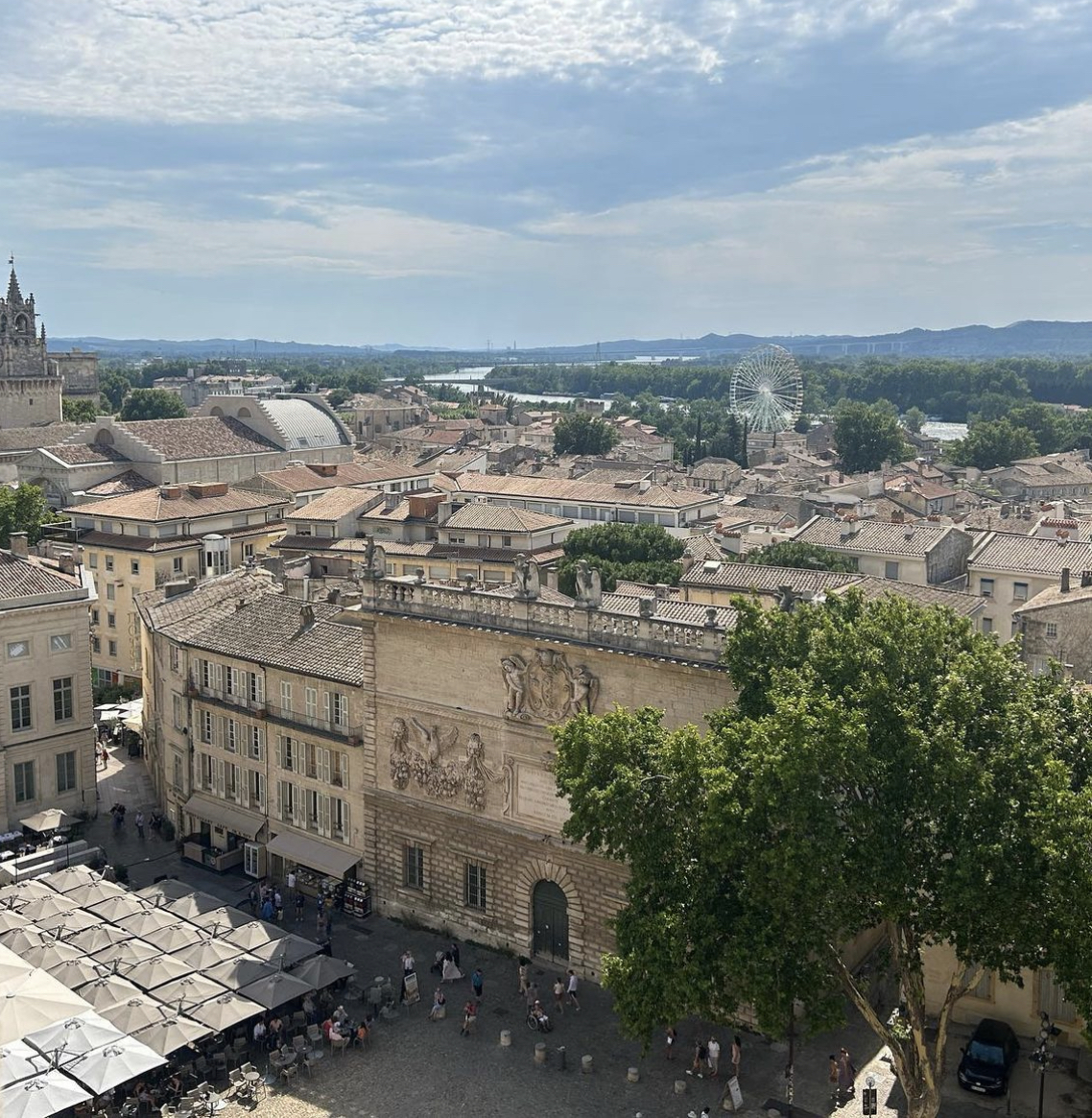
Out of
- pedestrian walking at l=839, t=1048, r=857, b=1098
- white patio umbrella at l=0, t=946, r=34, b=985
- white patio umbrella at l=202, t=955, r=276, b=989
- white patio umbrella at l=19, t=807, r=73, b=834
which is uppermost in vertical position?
white patio umbrella at l=0, t=946, r=34, b=985

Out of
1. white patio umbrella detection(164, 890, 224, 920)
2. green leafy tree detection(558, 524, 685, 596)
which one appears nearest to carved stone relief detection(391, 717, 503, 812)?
white patio umbrella detection(164, 890, 224, 920)

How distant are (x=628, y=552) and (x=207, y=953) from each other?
51.5 metres

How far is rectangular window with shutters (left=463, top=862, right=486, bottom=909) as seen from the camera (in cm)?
3903

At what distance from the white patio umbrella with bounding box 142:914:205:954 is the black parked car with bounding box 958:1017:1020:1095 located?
2086 centimetres

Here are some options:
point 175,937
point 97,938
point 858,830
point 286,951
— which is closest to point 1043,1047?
point 858,830

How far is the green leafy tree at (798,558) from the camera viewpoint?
7900 centimetres

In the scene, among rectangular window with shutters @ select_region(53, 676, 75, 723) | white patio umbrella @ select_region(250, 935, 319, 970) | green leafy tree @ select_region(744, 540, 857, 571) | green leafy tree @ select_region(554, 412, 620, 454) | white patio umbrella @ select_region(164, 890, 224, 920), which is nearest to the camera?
white patio umbrella @ select_region(250, 935, 319, 970)

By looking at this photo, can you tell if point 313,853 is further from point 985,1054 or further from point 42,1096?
point 985,1054

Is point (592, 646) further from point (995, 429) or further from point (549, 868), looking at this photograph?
point (995, 429)

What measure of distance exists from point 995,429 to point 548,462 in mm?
67834

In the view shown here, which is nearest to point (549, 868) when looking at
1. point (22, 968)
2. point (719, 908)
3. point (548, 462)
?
point (719, 908)

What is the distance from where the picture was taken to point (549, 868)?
3697 centimetres

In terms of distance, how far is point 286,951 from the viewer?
35.2 meters

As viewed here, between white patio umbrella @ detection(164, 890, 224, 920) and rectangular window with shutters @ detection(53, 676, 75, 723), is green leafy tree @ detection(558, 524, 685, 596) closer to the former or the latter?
rectangular window with shutters @ detection(53, 676, 75, 723)
